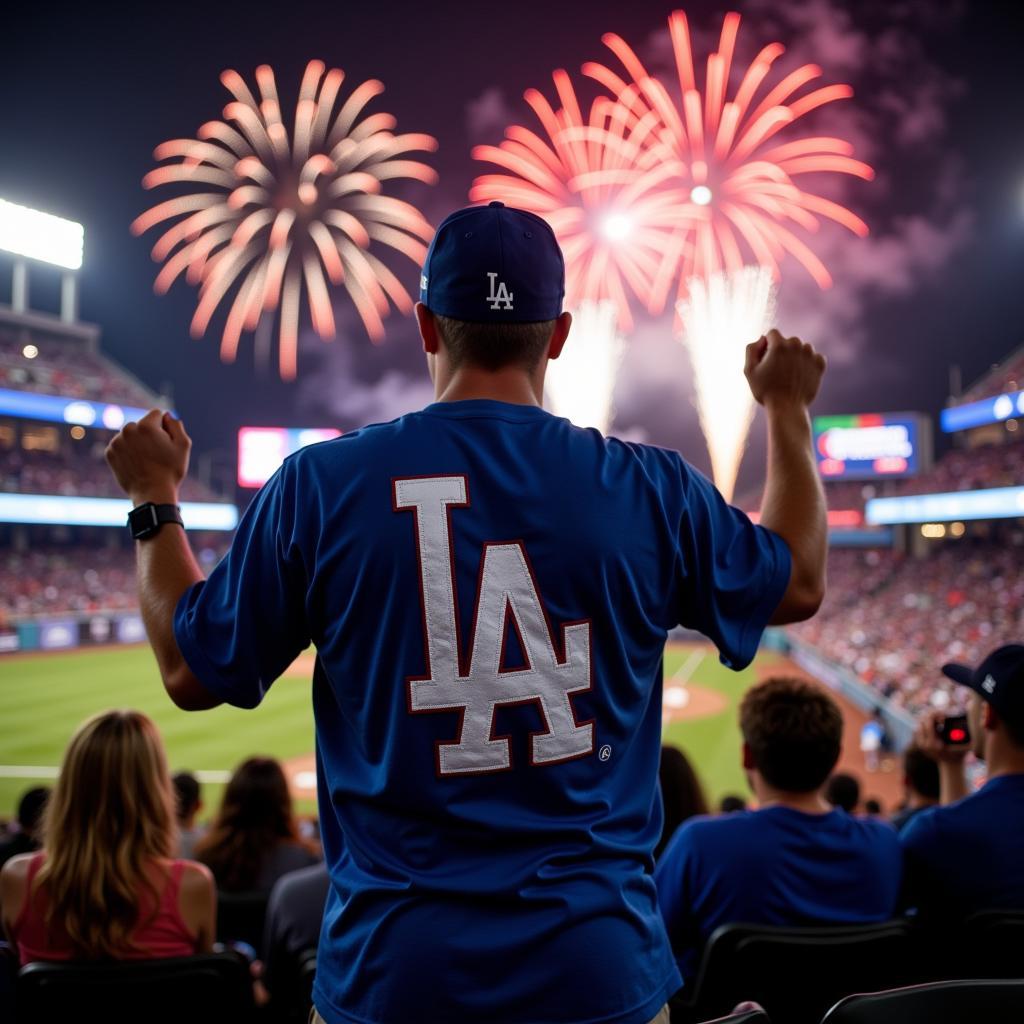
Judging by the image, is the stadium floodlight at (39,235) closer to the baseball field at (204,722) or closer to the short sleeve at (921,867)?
the baseball field at (204,722)

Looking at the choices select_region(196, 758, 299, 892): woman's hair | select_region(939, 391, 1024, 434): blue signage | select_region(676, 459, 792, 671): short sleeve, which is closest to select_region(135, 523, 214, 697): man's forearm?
select_region(676, 459, 792, 671): short sleeve

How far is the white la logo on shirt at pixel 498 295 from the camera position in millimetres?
1298

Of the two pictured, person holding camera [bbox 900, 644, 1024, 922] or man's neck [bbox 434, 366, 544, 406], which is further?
person holding camera [bbox 900, 644, 1024, 922]

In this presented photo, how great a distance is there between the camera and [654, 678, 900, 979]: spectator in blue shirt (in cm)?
231

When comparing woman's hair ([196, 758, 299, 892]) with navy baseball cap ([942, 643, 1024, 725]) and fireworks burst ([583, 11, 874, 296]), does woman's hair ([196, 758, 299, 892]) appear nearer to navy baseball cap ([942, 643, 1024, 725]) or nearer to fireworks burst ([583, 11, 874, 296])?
navy baseball cap ([942, 643, 1024, 725])

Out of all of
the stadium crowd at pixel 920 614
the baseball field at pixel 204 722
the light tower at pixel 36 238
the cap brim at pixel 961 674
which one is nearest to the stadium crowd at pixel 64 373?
the light tower at pixel 36 238

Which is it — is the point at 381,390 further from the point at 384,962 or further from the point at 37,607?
the point at 384,962

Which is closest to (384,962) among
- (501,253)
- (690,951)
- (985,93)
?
(501,253)

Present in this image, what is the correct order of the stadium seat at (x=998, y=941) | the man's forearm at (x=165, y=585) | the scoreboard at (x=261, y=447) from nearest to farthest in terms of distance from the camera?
1. the man's forearm at (x=165, y=585)
2. the stadium seat at (x=998, y=941)
3. the scoreboard at (x=261, y=447)

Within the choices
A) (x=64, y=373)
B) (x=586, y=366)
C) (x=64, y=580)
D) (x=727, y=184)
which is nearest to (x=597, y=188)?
(x=727, y=184)

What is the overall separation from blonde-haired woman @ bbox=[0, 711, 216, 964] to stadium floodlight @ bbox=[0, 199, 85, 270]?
126 ft

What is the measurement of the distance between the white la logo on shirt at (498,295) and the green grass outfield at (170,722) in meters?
13.0

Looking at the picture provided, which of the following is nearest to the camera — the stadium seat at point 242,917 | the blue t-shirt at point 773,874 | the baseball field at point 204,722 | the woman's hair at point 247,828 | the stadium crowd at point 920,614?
the blue t-shirt at point 773,874

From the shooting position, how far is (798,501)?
1364mm
